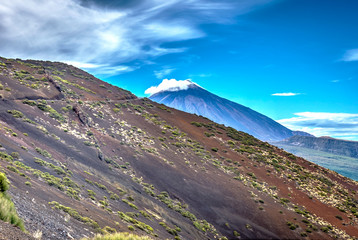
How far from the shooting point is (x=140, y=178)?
Result: 33.8 metres

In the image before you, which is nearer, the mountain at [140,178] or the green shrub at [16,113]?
the mountain at [140,178]

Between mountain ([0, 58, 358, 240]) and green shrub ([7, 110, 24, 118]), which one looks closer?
mountain ([0, 58, 358, 240])

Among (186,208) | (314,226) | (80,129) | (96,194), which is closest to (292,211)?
(314,226)

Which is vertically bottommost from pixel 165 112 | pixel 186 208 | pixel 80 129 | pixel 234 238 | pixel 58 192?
pixel 234 238

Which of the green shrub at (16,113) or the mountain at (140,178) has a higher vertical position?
the green shrub at (16,113)

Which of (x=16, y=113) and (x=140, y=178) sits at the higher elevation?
(x=16, y=113)

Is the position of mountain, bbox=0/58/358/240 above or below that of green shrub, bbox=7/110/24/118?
below

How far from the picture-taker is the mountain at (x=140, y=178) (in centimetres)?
1639

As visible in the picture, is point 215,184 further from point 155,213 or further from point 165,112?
point 165,112

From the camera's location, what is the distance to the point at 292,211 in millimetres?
38938

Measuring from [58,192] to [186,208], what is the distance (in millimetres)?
18487

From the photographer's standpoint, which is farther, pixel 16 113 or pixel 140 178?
pixel 140 178

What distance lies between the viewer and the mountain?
1639 cm

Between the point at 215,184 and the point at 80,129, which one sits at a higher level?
the point at 80,129
